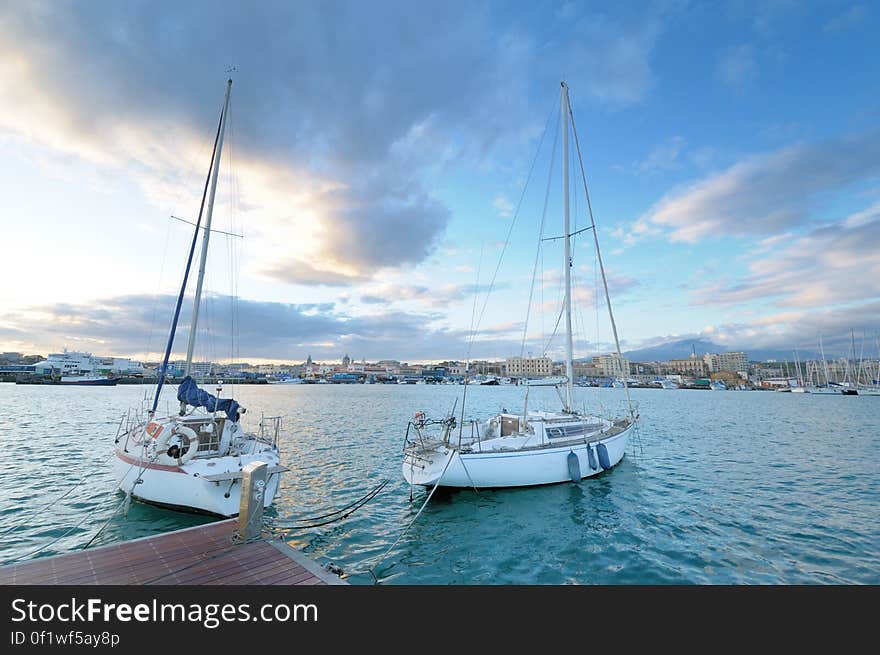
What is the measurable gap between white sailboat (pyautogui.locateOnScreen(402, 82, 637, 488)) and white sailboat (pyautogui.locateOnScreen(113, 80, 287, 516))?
5.25m

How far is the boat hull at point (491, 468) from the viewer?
13.7 meters

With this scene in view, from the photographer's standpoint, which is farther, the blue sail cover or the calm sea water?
the blue sail cover

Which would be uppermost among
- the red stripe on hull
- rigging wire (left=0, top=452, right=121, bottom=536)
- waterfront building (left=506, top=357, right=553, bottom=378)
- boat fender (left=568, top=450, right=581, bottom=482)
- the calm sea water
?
waterfront building (left=506, top=357, right=553, bottom=378)

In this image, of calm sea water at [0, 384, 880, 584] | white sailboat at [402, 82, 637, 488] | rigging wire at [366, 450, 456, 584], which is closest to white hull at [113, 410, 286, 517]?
calm sea water at [0, 384, 880, 584]

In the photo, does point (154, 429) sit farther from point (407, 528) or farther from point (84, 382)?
point (84, 382)

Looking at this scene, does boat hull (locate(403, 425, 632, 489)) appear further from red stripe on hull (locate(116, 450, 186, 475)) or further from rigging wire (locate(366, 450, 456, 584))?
red stripe on hull (locate(116, 450, 186, 475))

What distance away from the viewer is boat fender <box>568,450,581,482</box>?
51.1ft

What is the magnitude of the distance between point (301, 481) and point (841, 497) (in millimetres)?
22850

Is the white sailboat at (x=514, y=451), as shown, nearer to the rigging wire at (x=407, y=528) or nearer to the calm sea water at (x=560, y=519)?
the rigging wire at (x=407, y=528)

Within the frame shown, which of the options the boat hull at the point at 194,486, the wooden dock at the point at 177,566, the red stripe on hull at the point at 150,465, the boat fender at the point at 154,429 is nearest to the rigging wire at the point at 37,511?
the red stripe on hull at the point at 150,465

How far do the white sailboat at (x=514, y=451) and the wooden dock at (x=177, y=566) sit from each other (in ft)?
21.6

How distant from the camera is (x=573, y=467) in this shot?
15594 mm
